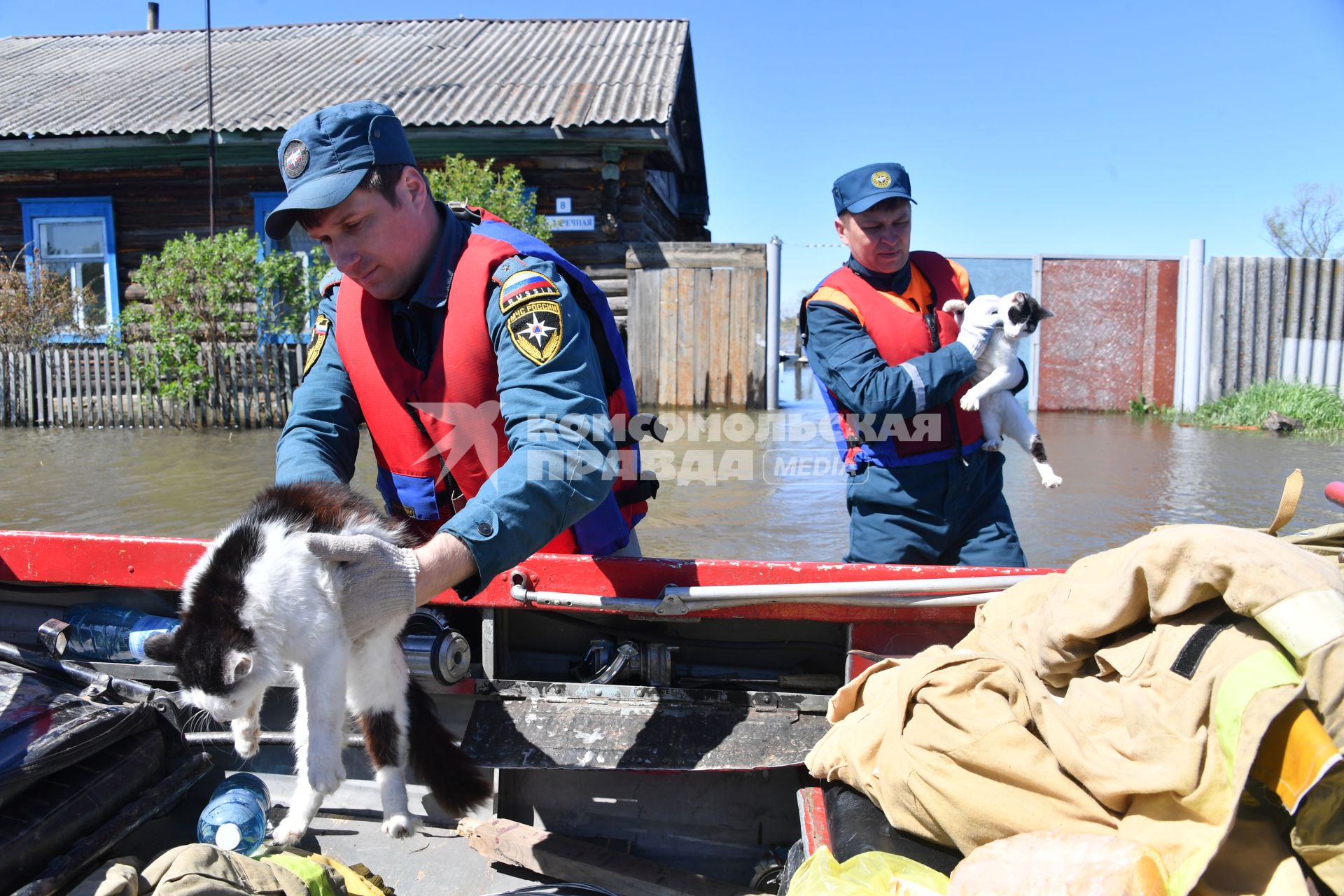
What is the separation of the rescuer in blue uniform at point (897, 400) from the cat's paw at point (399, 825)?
1.70 meters

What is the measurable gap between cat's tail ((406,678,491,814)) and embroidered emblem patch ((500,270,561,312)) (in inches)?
34.2

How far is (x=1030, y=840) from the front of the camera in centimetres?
154

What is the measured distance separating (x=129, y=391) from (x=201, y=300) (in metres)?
1.40

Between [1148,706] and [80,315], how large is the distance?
46.3ft

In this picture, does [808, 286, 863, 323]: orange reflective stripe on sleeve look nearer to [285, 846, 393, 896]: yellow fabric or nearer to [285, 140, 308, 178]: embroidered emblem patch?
[285, 140, 308, 178]: embroidered emblem patch

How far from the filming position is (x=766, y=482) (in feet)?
25.3

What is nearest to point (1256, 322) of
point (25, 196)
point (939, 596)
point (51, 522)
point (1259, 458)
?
point (1259, 458)

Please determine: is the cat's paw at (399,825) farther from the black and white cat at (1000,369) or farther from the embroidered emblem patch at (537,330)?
the black and white cat at (1000,369)

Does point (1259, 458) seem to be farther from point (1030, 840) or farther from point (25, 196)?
point (25, 196)

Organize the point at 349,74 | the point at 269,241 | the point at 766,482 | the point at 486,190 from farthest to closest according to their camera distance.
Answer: the point at 349,74
the point at 269,241
the point at 486,190
the point at 766,482

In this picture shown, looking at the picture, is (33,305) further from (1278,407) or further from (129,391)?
(1278,407)

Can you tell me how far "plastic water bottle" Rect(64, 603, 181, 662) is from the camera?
2.65 meters
